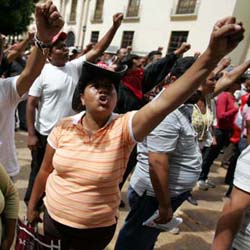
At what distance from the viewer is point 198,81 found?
135 centimetres

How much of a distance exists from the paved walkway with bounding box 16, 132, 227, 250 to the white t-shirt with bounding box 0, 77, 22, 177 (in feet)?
4.15

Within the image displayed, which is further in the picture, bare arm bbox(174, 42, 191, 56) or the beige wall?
the beige wall

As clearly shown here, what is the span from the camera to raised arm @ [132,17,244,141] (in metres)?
1.18

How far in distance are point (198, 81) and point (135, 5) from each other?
20.9 m

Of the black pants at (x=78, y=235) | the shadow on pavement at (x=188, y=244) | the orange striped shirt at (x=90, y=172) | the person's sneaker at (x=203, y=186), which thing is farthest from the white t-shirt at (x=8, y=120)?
the person's sneaker at (x=203, y=186)

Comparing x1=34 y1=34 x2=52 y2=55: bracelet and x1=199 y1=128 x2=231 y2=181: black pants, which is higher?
x1=34 y1=34 x2=52 y2=55: bracelet

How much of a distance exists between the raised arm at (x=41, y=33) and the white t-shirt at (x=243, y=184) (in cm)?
99

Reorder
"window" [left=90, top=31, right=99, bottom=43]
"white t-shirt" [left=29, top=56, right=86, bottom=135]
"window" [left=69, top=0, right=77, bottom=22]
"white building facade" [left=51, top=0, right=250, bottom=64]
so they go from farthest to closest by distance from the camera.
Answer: "window" [left=69, top=0, right=77, bottom=22] < "window" [left=90, top=31, right=99, bottom=43] < "white building facade" [left=51, top=0, right=250, bottom=64] < "white t-shirt" [left=29, top=56, right=86, bottom=135]

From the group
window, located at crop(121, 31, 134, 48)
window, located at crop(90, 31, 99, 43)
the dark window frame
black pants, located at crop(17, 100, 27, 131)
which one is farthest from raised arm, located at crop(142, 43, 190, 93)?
window, located at crop(90, 31, 99, 43)

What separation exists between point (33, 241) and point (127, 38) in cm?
2069

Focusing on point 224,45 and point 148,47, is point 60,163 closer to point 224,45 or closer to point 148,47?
point 224,45

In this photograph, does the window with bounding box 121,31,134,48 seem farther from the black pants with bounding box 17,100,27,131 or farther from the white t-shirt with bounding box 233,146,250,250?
the white t-shirt with bounding box 233,146,250,250

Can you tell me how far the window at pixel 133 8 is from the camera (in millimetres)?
20812

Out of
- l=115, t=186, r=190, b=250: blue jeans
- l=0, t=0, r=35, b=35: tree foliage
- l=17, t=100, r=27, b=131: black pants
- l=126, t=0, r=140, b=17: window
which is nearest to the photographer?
l=115, t=186, r=190, b=250: blue jeans
